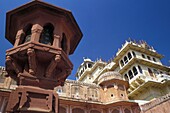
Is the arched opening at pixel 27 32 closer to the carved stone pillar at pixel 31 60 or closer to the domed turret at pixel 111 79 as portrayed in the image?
the carved stone pillar at pixel 31 60

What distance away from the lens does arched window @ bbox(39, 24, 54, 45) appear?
5460 millimetres

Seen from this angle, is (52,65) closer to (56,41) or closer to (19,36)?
(56,41)

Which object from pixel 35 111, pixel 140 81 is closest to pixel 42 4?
pixel 35 111

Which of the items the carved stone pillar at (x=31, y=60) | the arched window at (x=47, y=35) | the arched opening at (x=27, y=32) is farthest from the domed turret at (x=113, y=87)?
the carved stone pillar at (x=31, y=60)

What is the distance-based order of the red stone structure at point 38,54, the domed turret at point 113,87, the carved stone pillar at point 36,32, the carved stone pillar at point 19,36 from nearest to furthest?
the red stone structure at point 38,54 < the carved stone pillar at point 36,32 < the carved stone pillar at point 19,36 < the domed turret at point 113,87

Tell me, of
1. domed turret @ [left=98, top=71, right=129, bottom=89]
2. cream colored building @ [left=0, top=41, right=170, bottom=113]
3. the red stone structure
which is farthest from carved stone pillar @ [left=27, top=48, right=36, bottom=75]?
domed turret @ [left=98, top=71, right=129, bottom=89]

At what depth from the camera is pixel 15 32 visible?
19.9ft

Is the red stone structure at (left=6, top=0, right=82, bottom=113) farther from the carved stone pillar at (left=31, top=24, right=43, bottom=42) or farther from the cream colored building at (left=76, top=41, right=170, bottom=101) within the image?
the cream colored building at (left=76, top=41, right=170, bottom=101)

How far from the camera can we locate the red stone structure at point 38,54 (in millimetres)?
4277

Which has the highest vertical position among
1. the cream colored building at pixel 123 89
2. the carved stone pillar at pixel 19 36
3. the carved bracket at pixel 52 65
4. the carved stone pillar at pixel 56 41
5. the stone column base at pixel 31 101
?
the cream colored building at pixel 123 89

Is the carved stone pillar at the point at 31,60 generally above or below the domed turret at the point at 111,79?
below

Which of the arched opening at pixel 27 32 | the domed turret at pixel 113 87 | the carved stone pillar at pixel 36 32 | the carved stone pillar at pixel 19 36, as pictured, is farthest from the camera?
the domed turret at pixel 113 87

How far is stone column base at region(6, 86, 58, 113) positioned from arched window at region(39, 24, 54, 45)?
1684 millimetres

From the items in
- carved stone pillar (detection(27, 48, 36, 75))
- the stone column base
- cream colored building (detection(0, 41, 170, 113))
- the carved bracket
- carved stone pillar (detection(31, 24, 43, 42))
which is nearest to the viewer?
the stone column base
